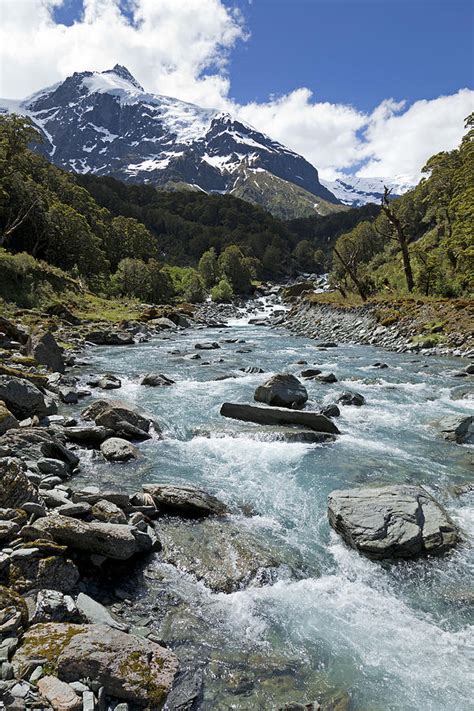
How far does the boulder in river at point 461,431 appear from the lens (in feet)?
44.7

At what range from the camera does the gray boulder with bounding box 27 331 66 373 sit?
21.7m

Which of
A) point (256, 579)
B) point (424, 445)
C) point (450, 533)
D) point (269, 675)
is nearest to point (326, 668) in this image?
point (269, 675)

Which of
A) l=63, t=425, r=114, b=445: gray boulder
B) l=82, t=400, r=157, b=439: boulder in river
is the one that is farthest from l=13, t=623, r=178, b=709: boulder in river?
l=82, t=400, r=157, b=439: boulder in river

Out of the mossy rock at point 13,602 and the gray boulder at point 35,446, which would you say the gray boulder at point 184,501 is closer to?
the gray boulder at point 35,446

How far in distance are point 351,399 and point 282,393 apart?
3.21 metres

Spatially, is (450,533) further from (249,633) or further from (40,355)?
(40,355)

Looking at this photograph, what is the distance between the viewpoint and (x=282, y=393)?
1692 cm

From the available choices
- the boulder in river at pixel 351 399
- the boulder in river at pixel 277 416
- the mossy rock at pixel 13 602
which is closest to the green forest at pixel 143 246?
the boulder in river at pixel 351 399

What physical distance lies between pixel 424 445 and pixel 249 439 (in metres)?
5.60

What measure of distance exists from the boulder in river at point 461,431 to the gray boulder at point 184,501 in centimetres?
836

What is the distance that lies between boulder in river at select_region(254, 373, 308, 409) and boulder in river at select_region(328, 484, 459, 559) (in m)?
7.33

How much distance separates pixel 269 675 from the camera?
563 centimetres

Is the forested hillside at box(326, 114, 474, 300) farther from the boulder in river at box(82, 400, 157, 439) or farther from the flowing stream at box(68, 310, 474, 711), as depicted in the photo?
the boulder in river at box(82, 400, 157, 439)

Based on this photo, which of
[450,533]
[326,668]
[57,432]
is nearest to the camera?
[326,668]
